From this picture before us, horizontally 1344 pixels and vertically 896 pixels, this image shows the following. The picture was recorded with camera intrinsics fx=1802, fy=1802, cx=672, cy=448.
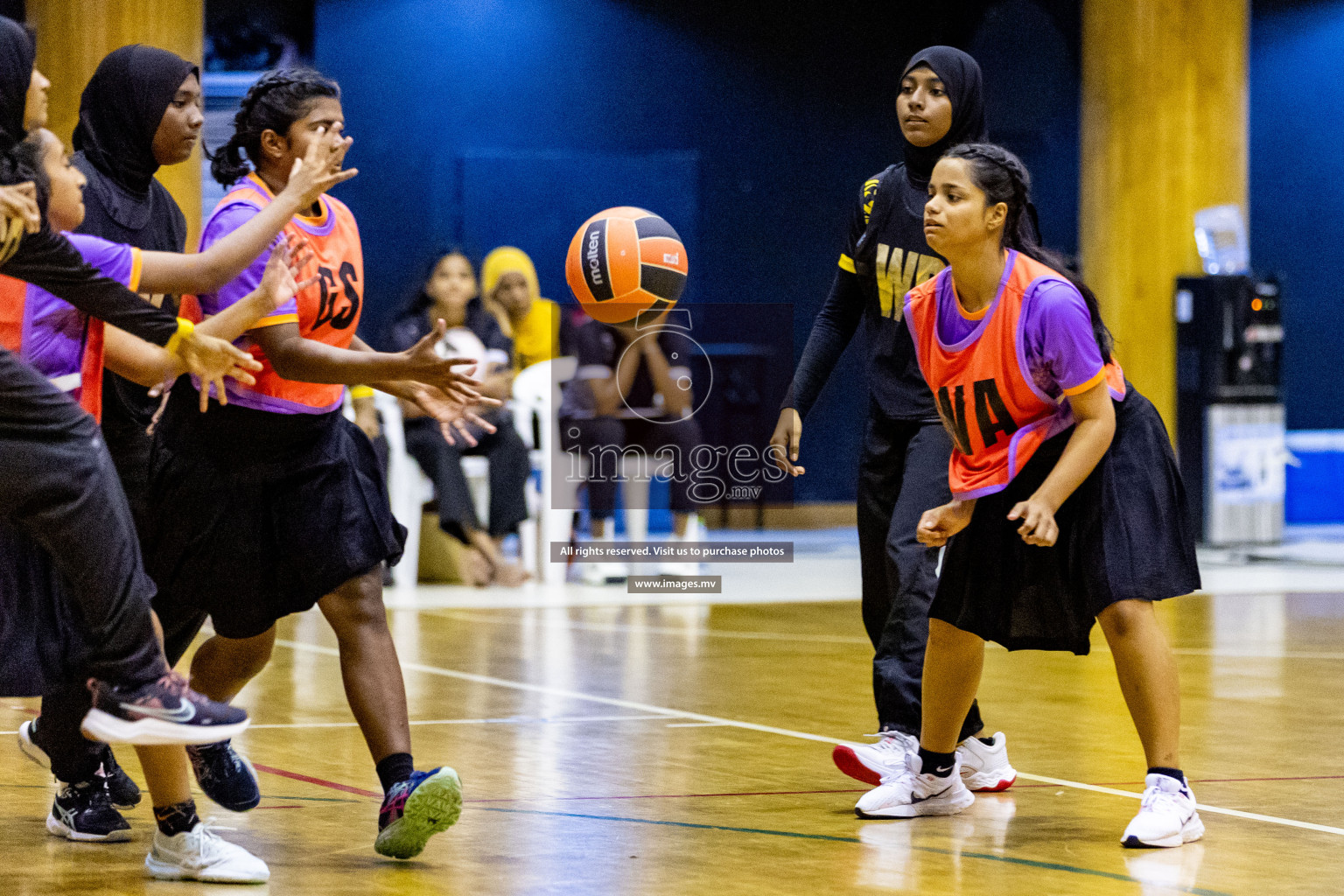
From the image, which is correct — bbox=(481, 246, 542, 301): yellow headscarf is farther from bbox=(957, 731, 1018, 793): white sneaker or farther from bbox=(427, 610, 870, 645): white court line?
bbox=(957, 731, 1018, 793): white sneaker

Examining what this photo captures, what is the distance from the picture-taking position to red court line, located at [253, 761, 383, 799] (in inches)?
168

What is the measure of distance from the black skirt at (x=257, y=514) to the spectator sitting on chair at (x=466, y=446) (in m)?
5.77

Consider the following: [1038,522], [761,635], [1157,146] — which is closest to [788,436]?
[1038,522]

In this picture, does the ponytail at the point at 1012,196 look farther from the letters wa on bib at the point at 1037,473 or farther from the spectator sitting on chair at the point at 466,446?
the spectator sitting on chair at the point at 466,446

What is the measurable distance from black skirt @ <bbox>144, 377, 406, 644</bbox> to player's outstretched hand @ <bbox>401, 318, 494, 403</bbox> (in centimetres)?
33

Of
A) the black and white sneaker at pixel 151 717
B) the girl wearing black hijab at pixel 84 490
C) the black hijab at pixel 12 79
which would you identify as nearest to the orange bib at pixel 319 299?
the girl wearing black hijab at pixel 84 490

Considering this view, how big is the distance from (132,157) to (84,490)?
116cm

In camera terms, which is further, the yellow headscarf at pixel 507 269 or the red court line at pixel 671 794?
the yellow headscarf at pixel 507 269

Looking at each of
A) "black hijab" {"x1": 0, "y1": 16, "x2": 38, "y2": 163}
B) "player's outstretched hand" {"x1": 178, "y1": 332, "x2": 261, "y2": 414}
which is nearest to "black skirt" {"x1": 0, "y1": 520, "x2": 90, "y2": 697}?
"player's outstretched hand" {"x1": 178, "y1": 332, "x2": 261, "y2": 414}

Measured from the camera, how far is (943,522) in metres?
3.81

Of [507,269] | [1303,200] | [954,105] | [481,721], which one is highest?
[1303,200]

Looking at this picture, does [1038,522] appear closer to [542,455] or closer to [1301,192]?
[542,455]

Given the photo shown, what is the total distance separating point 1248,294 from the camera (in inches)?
477

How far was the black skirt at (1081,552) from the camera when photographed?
12.3 feet
